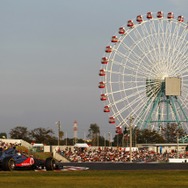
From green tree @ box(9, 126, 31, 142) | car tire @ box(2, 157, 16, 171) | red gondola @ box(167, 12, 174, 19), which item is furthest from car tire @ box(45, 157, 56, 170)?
green tree @ box(9, 126, 31, 142)

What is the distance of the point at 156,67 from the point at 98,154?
88.6 ft

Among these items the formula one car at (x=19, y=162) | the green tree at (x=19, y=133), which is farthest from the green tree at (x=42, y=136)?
the formula one car at (x=19, y=162)

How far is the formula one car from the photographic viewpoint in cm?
4666

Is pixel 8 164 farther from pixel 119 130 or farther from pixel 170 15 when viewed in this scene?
pixel 170 15

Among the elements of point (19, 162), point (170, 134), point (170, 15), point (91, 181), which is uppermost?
point (170, 15)

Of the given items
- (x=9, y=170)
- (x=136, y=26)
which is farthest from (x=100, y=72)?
(x=9, y=170)

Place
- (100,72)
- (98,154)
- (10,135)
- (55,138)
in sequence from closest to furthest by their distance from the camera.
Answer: (98,154)
(100,72)
(10,135)
(55,138)

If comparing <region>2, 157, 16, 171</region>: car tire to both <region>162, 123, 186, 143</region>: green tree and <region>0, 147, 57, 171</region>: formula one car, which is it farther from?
<region>162, 123, 186, 143</region>: green tree

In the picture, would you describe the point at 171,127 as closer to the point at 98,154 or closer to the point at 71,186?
the point at 98,154

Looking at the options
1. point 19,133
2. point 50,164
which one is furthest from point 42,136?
point 50,164

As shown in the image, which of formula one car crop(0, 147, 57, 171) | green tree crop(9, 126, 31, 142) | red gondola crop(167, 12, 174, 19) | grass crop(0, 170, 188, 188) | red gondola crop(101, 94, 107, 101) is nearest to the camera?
grass crop(0, 170, 188, 188)

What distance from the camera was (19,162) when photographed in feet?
158

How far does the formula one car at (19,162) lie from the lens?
4666 cm

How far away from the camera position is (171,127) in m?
184
